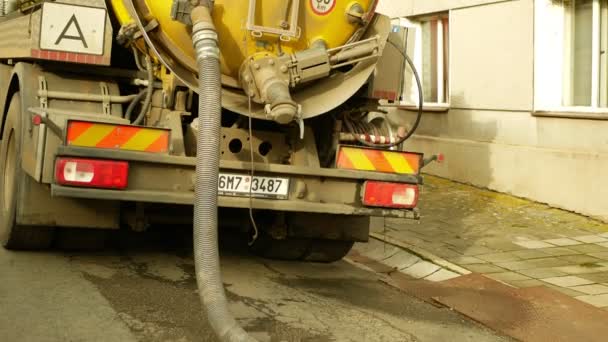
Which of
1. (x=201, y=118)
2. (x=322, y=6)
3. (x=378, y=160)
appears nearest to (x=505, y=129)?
(x=378, y=160)

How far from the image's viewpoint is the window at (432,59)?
12.0 m

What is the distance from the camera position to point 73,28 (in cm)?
556

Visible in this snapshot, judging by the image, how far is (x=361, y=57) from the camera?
5.60m

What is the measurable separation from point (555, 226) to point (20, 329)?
19.5 ft

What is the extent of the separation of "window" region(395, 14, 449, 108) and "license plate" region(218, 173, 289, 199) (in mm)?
6675

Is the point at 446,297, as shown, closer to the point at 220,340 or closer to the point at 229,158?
the point at 229,158

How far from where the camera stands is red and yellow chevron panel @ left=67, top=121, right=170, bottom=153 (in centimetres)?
489

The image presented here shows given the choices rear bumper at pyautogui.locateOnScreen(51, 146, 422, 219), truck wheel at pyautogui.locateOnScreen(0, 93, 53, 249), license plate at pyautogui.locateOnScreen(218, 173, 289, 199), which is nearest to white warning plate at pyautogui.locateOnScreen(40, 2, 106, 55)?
truck wheel at pyautogui.locateOnScreen(0, 93, 53, 249)

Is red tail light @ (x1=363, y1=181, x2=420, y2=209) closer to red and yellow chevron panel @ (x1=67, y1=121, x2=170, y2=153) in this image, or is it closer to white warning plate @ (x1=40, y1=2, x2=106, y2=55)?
red and yellow chevron panel @ (x1=67, y1=121, x2=170, y2=153)

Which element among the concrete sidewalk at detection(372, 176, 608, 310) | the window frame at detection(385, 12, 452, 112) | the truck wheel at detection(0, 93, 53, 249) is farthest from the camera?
the window frame at detection(385, 12, 452, 112)

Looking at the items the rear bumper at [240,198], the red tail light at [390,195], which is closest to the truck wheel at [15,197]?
the rear bumper at [240,198]

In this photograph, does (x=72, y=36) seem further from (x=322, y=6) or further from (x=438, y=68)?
(x=438, y=68)

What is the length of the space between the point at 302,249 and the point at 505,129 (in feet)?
14.7

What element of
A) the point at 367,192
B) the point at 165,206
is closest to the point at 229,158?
the point at 165,206
